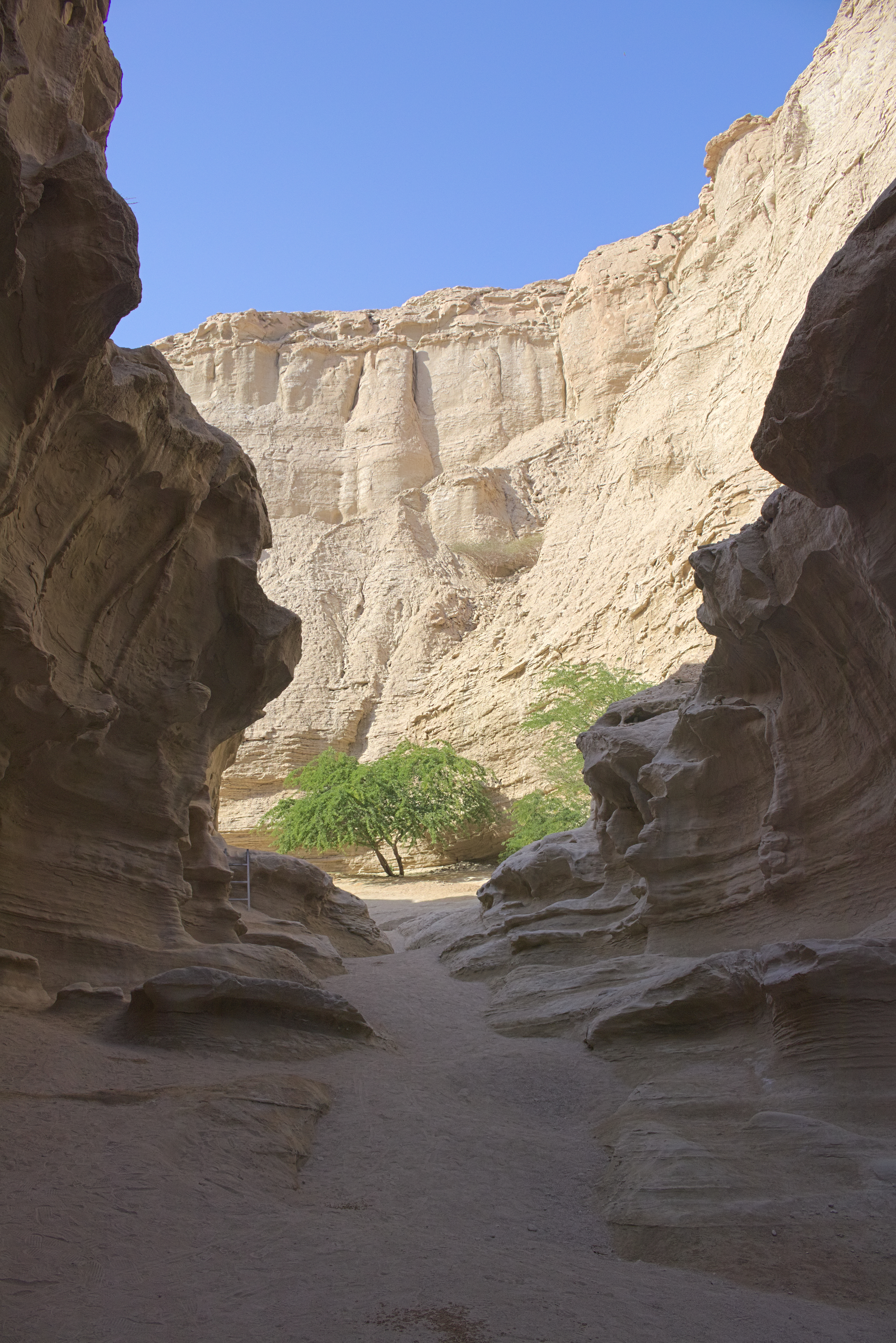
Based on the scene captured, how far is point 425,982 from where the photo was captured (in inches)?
527

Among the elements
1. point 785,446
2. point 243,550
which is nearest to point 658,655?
point 243,550

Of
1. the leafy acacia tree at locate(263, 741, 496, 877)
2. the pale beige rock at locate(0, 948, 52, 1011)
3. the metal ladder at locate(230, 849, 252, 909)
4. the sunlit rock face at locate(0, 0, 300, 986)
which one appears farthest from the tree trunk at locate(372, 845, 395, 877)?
the pale beige rock at locate(0, 948, 52, 1011)

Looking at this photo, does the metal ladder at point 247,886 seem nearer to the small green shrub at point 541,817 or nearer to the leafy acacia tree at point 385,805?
the small green shrub at point 541,817

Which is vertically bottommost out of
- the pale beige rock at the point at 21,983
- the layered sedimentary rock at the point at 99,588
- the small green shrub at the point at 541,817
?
the pale beige rock at the point at 21,983

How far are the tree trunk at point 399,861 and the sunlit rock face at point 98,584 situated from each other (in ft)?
62.1

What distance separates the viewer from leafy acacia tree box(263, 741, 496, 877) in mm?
30375

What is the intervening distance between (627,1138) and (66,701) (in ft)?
20.0

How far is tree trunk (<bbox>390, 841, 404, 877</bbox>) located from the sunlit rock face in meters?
18.9

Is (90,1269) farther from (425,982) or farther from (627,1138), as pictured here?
(425,982)

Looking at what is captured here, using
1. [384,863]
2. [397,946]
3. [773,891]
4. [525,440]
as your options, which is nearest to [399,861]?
[384,863]

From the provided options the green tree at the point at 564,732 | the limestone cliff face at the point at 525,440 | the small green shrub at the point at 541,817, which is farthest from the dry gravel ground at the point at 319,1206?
the limestone cliff face at the point at 525,440

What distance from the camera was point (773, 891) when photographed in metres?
9.63

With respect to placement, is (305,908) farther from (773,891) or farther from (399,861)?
(399,861)

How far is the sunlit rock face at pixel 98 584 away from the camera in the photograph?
251 inches
